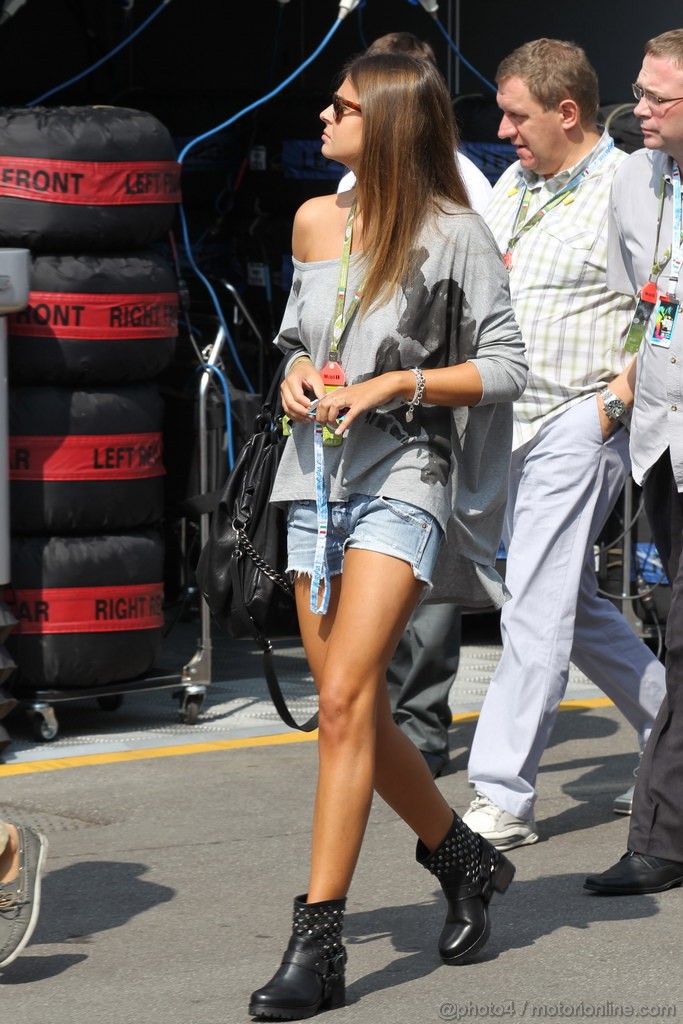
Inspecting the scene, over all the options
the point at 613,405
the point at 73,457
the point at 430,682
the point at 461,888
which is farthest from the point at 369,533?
the point at 73,457

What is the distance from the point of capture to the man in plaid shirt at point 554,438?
4891mm

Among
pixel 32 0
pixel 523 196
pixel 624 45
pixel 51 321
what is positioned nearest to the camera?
pixel 523 196

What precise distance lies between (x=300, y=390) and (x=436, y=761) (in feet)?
7.55

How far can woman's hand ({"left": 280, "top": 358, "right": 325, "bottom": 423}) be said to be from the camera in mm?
→ 3557

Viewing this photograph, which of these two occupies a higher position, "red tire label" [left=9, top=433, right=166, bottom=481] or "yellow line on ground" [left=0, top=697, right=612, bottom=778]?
"red tire label" [left=9, top=433, right=166, bottom=481]

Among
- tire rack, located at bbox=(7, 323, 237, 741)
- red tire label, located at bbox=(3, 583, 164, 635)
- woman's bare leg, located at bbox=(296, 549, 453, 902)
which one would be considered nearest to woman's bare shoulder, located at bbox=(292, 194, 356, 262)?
woman's bare leg, located at bbox=(296, 549, 453, 902)

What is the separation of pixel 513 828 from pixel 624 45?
5.92 metres

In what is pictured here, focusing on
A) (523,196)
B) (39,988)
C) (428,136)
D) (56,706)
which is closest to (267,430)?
(428,136)

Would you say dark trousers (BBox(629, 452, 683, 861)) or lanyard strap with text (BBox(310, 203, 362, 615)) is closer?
lanyard strap with text (BBox(310, 203, 362, 615))

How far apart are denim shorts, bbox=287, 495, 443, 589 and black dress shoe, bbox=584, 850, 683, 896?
3.85 ft

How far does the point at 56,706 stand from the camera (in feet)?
22.3

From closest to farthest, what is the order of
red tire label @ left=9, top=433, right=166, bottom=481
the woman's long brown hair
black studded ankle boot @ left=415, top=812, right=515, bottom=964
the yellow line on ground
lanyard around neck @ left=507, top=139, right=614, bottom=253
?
1. the woman's long brown hair
2. black studded ankle boot @ left=415, top=812, right=515, bottom=964
3. lanyard around neck @ left=507, top=139, right=614, bottom=253
4. the yellow line on ground
5. red tire label @ left=9, top=433, right=166, bottom=481

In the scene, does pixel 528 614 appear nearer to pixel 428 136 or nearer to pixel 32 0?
pixel 428 136

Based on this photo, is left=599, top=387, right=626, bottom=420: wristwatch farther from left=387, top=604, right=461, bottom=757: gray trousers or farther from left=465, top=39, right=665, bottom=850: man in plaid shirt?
left=387, top=604, right=461, bottom=757: gray trousers
